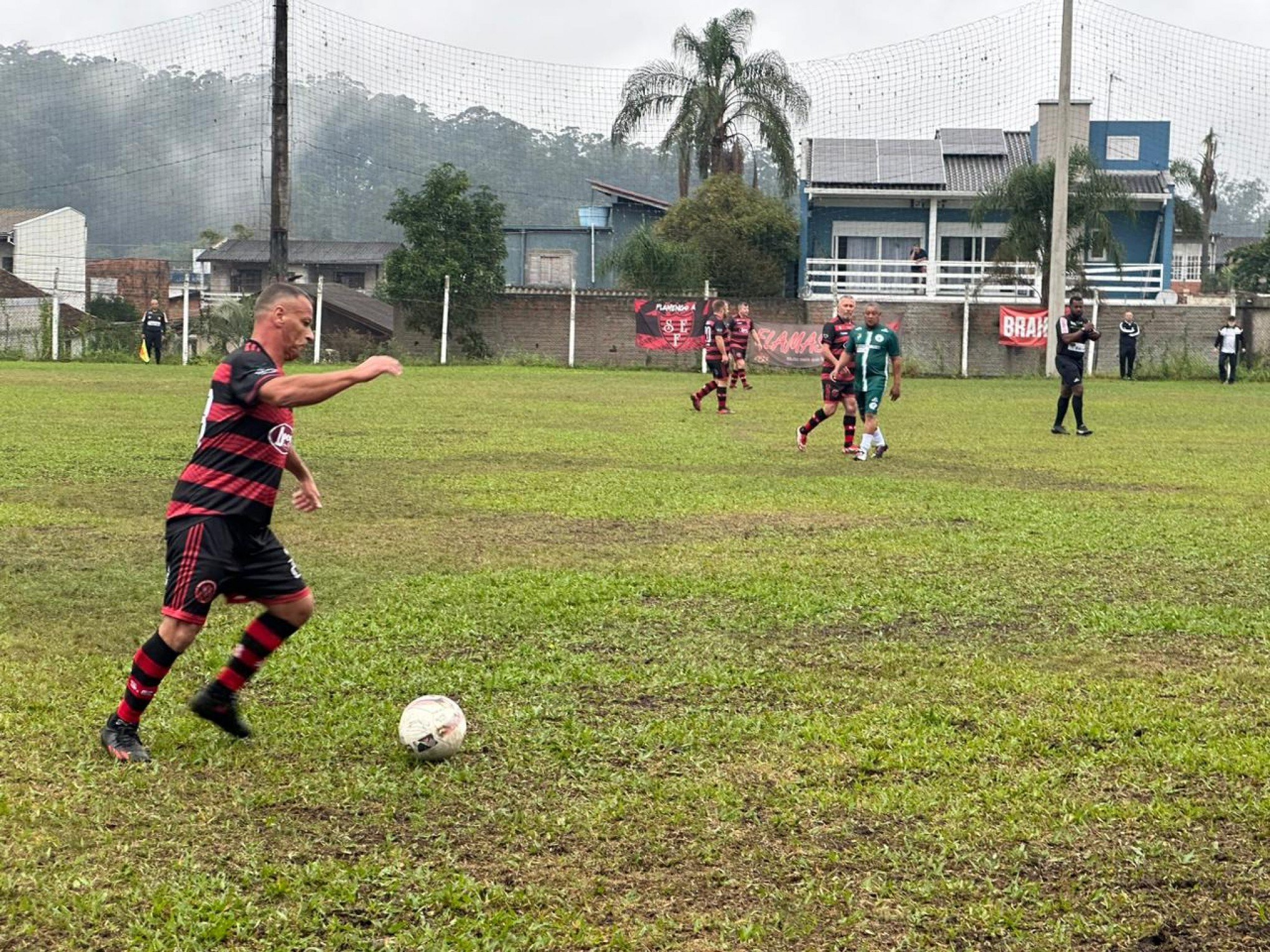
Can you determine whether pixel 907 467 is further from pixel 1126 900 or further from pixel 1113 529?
pixel 1126 900

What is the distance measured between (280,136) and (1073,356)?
69.7 feet

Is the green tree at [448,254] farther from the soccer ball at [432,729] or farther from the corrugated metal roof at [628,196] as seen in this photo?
the soccer ball at [432,729]

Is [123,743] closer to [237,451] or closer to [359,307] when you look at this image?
[237,451]

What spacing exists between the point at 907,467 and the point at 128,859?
11.8m

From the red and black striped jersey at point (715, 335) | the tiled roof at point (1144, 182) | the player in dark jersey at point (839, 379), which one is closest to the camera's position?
the player in dark jersey at point (839, 379)

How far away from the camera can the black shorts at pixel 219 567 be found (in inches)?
199

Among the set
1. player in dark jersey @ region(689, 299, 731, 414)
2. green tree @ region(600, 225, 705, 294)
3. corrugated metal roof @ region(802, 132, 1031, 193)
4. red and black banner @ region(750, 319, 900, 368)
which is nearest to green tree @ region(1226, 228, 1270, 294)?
corrugated metal roof @ region(802, 132, 1031, 193)

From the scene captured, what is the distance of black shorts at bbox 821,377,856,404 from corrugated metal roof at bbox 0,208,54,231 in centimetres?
6108

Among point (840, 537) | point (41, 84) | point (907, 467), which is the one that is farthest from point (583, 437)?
point (41, 84)

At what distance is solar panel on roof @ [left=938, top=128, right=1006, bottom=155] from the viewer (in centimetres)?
4984

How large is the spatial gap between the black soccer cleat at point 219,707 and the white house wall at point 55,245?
6224cm

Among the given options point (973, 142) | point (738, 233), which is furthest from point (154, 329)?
point (973, 142)

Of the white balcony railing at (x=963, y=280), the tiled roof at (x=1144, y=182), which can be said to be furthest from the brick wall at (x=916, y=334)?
the tiled roof at (x=1144, y=182)

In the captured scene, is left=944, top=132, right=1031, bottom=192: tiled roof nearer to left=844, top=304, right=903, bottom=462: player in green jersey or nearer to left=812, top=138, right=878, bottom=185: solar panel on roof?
left=812, top=138, right=878, bottom=185: solar panel on roof
